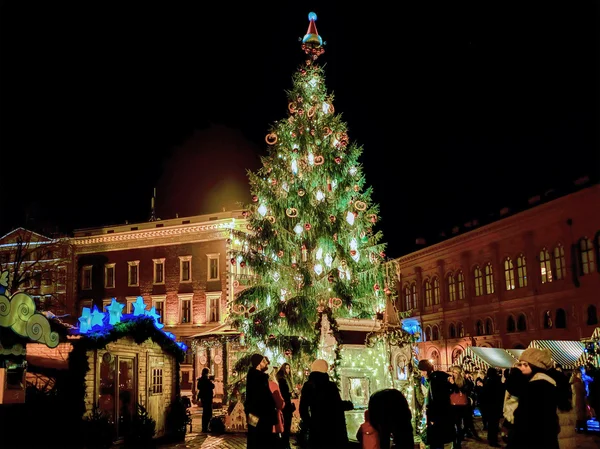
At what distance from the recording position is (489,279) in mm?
45438

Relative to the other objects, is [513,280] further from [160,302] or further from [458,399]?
[458,399]

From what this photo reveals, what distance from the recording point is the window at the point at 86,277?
4762 centimetres

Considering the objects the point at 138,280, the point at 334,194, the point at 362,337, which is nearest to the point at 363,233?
the point at 334,194

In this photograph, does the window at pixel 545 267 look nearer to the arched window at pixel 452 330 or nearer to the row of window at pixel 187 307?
the arched window at pixel 452 330

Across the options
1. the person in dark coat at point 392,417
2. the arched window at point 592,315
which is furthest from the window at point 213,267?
the person in dark coat at point 392,417

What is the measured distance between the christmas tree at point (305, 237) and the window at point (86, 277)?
3004 cm

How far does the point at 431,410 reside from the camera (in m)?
9.69

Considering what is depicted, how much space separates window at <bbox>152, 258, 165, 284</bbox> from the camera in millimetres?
45625

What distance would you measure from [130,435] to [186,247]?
3029 cm

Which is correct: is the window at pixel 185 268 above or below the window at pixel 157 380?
above

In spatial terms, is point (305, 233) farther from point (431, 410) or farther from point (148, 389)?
point (431, 410)

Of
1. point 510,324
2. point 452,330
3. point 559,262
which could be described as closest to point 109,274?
point 452,330

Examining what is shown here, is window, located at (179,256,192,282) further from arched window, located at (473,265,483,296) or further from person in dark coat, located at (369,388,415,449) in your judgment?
person in dark coat, located at (369,388,415,449)

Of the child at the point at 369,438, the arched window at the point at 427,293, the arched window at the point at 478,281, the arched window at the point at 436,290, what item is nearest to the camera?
the child at the point at 369,438
